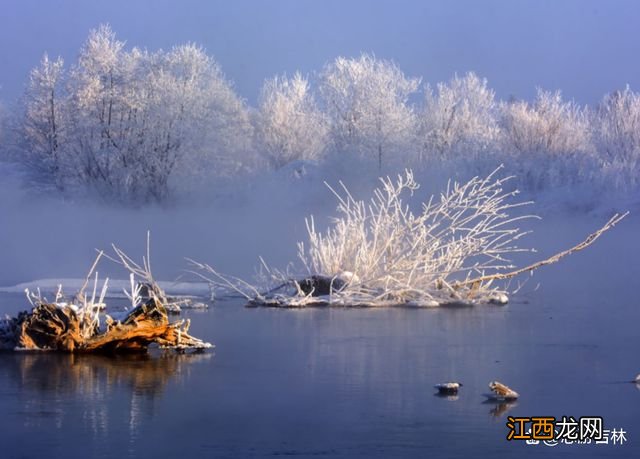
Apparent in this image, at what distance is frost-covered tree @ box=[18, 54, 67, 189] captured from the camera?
42.0 m

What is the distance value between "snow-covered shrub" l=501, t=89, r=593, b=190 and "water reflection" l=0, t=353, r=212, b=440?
28.9 metres

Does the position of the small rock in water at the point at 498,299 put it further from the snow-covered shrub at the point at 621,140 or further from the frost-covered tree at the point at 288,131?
the frost-covered tree at the point at 288,131

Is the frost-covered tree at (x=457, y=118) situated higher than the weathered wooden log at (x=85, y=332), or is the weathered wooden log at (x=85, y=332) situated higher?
the frost-covered tree at (x=457, y=118)

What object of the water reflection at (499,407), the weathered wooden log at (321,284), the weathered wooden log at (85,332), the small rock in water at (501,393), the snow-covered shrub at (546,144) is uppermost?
the snow-covered shrub at (546,144)

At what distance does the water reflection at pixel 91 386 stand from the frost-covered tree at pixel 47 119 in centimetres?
3379

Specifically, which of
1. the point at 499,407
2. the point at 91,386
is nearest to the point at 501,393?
the point at 499,407

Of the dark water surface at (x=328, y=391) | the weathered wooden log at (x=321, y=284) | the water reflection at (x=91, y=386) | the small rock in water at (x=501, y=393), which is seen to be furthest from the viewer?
the weathered wooden log at (x=321, y=284)

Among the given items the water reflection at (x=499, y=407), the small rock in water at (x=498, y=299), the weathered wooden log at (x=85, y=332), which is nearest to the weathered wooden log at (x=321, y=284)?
the small rock in water at (x=498, y=299)

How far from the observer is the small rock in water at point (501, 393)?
7.28 metres

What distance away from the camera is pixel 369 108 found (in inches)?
1715

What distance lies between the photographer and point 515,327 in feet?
37.1

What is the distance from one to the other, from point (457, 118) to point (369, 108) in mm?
4041

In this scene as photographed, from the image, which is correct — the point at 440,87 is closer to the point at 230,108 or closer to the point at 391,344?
the point at 230,108

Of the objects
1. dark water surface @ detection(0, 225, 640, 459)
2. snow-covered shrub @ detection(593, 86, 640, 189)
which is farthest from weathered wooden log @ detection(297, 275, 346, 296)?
snow-covered shrub @ detection(593, 86, 640, 189)
